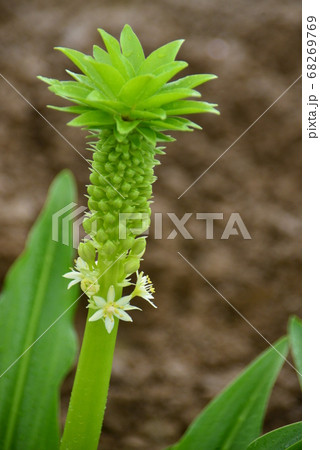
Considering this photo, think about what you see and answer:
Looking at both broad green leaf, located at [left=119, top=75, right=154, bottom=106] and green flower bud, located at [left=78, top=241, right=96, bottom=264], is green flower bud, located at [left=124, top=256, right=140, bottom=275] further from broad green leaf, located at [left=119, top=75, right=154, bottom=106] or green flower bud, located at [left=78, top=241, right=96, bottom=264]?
broad green leaf, located at [left=119, top=75, right=154, bottom=106]

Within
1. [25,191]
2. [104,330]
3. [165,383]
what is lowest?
[165,383]

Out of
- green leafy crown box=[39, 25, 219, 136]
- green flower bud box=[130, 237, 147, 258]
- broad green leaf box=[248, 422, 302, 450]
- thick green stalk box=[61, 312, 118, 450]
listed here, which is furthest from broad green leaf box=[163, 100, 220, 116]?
broad green leaf box=[248, 422, 302, 450]

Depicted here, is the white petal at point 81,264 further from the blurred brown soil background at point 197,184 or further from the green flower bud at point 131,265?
the blurred brown soil background at point 197,184

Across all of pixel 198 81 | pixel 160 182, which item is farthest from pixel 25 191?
pixel 198 81

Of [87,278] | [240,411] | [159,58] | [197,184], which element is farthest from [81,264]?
[197,184]

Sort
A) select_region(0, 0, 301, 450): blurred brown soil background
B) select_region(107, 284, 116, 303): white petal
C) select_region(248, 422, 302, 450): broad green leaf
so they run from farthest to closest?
select_region(0, 0, 301, 450): blurred brown soil background
select_region(248, 422, 302, 450): broad green leaf
select_region(107, 284, 116, 303): white petal

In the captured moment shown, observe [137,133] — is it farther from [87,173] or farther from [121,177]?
[87,173]

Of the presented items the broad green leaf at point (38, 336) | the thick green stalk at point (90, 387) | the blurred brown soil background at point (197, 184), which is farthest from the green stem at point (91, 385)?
the blurred brown soil background at point (197, 184)
